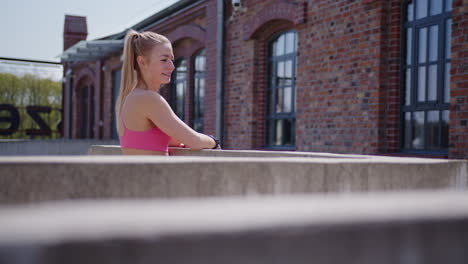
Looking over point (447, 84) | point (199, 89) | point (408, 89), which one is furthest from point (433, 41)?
point (199, 89)

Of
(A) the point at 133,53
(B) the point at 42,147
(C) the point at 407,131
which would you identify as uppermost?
(A) the point at 133,53

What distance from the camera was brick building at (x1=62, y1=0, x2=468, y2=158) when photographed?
5957 millimetres

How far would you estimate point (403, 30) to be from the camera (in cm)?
639

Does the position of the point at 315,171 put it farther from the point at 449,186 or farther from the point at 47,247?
the point at 47,247

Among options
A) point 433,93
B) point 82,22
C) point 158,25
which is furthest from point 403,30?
point 82,22

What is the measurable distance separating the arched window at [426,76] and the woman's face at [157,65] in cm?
413

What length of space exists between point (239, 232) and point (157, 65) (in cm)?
269

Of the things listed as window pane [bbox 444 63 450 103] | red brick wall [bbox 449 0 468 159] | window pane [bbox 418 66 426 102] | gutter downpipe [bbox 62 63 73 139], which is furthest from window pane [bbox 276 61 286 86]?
gutter downpipe [bbox 62 63 73 139]

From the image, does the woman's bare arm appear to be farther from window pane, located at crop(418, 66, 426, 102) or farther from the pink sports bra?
window pane, located at crop(418, 66, 426, 102)

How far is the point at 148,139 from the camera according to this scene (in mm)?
2932

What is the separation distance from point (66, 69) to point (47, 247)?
A: 1001 inches

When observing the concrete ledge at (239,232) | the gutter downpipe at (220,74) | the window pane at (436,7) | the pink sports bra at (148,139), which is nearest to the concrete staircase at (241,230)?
the concrete ledge at (239,232)

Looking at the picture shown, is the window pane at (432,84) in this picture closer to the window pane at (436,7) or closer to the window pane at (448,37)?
the window pane at (448,37)

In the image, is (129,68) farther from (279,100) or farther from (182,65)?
(182,65)
